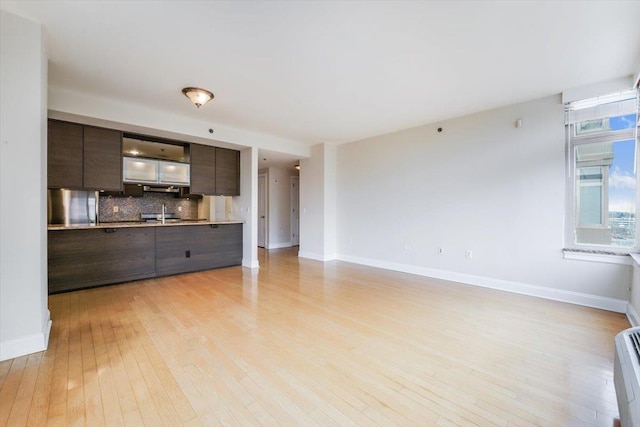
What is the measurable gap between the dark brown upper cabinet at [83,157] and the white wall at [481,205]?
4.39 metres

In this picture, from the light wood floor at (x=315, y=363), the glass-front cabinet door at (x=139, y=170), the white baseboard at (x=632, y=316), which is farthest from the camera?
the glass-front cabinet door at (x=139, y=170)

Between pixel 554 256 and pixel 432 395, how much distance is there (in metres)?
3.04

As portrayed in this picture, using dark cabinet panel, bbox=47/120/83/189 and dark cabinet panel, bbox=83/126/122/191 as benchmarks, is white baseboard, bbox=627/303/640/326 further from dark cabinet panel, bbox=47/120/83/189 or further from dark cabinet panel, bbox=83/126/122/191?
dark cabinet panel, bbox=47/120/83/189

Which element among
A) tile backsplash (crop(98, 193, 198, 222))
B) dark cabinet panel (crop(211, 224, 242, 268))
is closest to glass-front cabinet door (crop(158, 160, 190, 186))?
dark cabinet panel (crop(211, 224, 242, 268))

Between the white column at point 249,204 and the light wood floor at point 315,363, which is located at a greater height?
the white column at point 249,204

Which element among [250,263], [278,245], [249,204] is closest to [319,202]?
[249,204]

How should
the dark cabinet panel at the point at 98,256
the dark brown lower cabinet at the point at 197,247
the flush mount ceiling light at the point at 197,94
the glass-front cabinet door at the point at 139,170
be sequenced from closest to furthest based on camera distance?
the flush mount ceiling light at the point at 197,94 < the dark cabinet panel at the point at 98,256 < the glass-front cabinet door at the point at 139,170 < the dark brown lower cabinet at the point at 197,247

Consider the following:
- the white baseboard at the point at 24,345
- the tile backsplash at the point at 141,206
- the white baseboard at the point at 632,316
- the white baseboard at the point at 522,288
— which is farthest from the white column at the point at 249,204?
the white baseboard at the point at 632,316

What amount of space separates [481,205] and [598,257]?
141 centimetres

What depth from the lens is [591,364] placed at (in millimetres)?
2043

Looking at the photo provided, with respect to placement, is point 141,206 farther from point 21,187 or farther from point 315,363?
point 315,363

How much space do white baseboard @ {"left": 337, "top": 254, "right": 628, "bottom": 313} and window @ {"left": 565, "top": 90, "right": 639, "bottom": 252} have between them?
608mm

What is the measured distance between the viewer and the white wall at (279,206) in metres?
7.82

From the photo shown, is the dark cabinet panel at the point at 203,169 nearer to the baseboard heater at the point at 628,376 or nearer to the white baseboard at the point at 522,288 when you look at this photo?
the white baseboard at the point at 522,288
